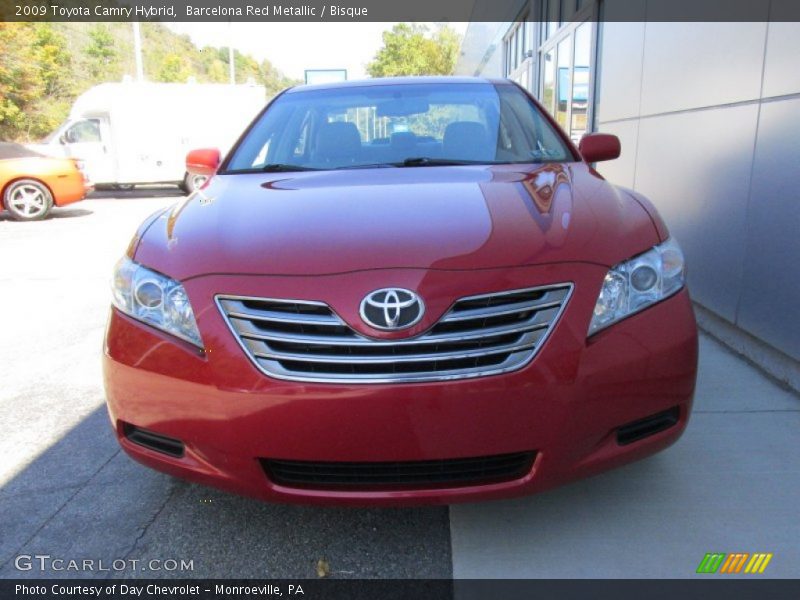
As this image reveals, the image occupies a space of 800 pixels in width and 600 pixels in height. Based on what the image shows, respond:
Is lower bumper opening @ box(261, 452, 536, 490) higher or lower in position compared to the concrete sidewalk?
higher

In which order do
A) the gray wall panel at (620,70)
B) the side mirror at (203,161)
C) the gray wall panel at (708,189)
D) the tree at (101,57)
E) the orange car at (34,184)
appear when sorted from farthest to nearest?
the tree at (101,57), the orange car at (34,184), the gray wall panel at (620,70), the gray wall panel at (708,189), the side mirror at (203,161)

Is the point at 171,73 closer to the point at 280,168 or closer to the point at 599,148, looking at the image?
the point at 280,168

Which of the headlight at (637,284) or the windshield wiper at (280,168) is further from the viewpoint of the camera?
the windshield wiper at (280,168)

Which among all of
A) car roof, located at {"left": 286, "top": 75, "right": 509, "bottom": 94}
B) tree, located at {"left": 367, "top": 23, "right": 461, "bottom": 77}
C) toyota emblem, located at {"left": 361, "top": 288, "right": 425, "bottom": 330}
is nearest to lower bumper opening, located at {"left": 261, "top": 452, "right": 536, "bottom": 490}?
toyota emblem, located at {"left": 361, "top": 288, "right": 425, "bottom": 330}

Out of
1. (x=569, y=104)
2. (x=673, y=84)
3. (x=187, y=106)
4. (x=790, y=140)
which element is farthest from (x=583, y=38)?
(x=187, y=106)

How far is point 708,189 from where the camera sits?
4.55m

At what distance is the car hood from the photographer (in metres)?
2.07

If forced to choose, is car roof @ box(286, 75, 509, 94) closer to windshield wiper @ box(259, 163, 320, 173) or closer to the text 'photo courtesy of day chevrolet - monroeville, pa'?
the text 'photo courtesy of day chevrolet - monroeville, pa'

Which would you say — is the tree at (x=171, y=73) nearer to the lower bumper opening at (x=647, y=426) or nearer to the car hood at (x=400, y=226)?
the car hood at (x=400, y=226)

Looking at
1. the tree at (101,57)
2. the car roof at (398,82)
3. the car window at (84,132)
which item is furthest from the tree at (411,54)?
the car roof at (398,82)

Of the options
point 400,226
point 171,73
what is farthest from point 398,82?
point 171,73

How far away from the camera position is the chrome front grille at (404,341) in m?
1.91

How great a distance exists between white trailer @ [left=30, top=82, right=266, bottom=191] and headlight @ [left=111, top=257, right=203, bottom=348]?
14.3 meters

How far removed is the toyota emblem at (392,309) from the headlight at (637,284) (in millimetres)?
523
